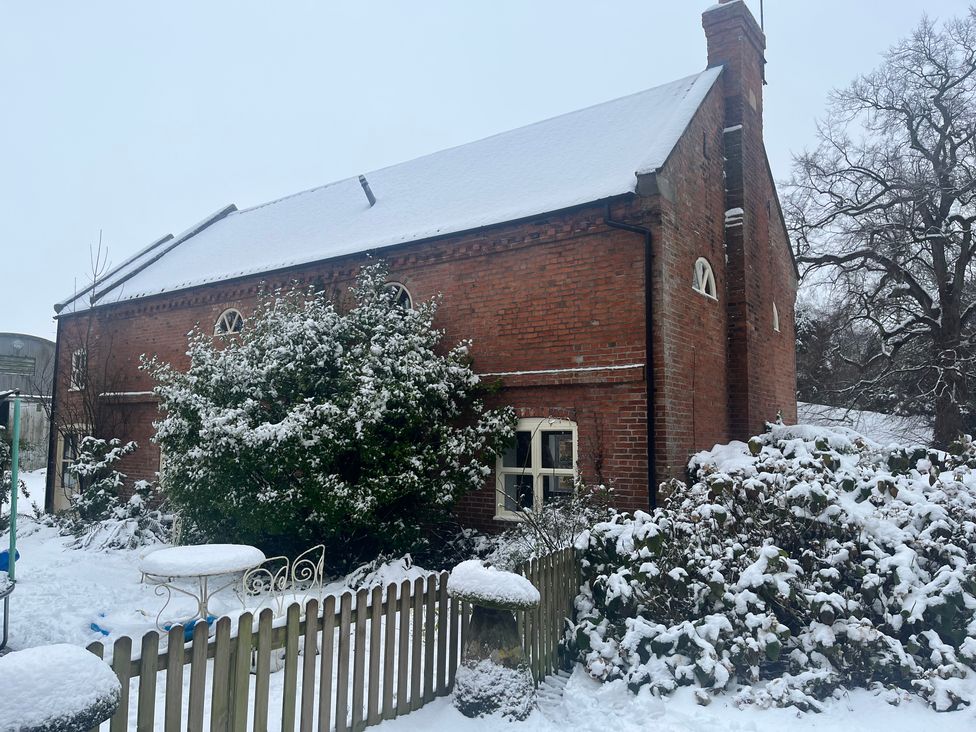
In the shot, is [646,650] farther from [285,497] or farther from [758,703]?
[285,497]

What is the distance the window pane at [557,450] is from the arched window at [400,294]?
10.9 ft

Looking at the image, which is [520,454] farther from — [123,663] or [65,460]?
[65,460]

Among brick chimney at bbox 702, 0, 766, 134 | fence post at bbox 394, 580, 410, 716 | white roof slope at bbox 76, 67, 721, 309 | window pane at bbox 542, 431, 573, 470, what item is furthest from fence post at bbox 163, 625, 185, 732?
brick chimney at bbox 702, 0, 766, 134

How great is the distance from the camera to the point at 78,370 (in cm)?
1670

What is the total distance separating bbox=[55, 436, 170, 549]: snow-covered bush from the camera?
1224 cm

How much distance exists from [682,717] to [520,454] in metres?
5.03

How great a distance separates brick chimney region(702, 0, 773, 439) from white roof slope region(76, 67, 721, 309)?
26.4 inches

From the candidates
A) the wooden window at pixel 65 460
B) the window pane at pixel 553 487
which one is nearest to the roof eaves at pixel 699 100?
the window pane at pixel 553 487

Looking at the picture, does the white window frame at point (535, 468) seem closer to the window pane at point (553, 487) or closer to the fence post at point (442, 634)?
the window pane at point (553, 487)

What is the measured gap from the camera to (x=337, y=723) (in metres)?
4.41

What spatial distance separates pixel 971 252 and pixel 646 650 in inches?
744

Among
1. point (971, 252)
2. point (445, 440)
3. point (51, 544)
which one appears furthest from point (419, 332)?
point (971, 252)

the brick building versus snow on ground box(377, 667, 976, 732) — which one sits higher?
the brick building

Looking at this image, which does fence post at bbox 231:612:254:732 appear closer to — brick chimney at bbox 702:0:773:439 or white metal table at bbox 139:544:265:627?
white metal table at bbox 139:544:265:627
